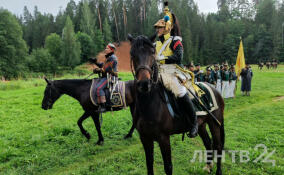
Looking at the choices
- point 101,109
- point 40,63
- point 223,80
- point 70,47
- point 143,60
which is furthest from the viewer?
point 70,47

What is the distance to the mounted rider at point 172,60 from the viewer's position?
3.17 m

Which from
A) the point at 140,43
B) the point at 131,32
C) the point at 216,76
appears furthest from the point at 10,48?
the point at 140,43

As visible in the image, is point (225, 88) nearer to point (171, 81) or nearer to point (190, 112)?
point (190, 112)

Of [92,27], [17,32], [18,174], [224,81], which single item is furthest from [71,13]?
[18,174]

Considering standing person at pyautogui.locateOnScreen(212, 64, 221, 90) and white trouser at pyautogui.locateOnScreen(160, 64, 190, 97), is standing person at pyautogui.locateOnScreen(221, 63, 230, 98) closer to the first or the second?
standing person at pyautogui.locateOnScreen(212, 64, 221, 90)

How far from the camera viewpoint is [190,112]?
3.31m

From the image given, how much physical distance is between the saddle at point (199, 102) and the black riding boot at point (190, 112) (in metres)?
0.11

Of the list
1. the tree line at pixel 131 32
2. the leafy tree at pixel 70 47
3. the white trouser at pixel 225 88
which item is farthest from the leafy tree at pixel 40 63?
the white trouser at pixel 225 88

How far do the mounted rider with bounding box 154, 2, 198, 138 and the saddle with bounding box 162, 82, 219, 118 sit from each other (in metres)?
0.10

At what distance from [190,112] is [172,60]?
3.34ft

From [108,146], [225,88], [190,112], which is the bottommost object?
[108,146]

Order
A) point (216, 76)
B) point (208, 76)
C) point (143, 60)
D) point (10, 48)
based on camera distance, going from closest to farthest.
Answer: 1. point (143, 60)
2. point (208, 76)
3. point (216, 76)
4. point (10, 48)

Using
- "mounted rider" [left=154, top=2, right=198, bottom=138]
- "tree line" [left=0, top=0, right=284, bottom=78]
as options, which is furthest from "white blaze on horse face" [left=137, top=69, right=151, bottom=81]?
"tree line" [left=0, top=0, right=284, bottom=78]

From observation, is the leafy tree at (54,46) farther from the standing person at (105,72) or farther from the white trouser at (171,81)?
the white trouser at (171,81)
